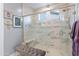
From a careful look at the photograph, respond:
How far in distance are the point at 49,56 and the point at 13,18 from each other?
14.8 inches

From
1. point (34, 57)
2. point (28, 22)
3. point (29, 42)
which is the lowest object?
point (34, 57)

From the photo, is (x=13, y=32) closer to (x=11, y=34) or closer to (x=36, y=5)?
(x=11, y=34)

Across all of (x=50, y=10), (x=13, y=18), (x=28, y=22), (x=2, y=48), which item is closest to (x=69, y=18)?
(x=50, y=10)

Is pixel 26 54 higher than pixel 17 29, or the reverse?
pixel 17 29

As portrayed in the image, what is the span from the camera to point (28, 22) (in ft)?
3.48

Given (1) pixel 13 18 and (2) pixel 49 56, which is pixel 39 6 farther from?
(2) pixel 49 56

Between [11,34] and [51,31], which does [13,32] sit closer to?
[11,34]

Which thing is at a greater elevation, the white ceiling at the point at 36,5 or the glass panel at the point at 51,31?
the white ceiling at the point at 36,5

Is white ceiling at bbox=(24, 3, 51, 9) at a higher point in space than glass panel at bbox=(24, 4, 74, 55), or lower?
higher

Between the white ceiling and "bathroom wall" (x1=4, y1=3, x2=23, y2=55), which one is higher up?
the white ceiling

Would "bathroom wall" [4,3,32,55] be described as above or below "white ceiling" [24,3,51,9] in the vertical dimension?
below

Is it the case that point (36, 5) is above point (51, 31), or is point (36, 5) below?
above

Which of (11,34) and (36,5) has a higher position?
(36,5)

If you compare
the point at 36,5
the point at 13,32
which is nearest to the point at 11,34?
the point at 13,32
